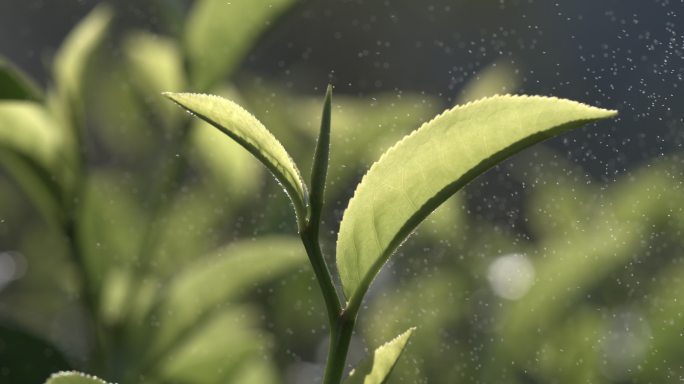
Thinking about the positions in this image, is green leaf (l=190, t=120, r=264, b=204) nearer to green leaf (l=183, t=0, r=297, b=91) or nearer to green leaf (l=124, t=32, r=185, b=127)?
green leaf (l=124, t=32, r=185, b=127)

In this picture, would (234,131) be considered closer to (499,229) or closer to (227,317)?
(227,317)

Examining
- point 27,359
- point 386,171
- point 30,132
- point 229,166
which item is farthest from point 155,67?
point 386,171

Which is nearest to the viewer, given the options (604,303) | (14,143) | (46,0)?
(14,143)

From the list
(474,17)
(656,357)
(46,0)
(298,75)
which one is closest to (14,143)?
(656,357)

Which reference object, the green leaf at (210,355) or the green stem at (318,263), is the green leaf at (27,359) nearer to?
the green leaf at (210,355)

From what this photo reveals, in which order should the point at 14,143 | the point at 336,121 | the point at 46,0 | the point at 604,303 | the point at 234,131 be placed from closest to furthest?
1. the point at 234,131
2. the point at 14,143
3. the point at 604,303
4. the point at 336,121
5. the point at 46,0

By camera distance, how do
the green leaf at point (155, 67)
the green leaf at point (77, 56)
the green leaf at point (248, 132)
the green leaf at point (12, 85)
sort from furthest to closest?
the green leaf at point (155, 67) → the green leaf at point (77, 56) → the green leaf at point (12, 85) → the green leaf at point (248, 132)

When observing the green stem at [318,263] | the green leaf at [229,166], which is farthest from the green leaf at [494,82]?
the green stem at [318,263]
